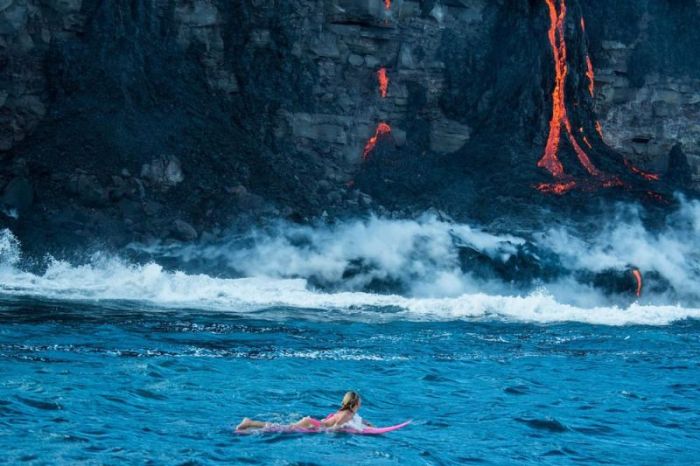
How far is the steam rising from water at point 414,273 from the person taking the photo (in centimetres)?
2602

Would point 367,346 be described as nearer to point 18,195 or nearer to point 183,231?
point 183,231

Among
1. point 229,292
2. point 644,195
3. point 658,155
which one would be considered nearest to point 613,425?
point 229,292

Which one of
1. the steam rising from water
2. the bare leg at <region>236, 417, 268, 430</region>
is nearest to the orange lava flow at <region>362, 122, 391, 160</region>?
the steam rising from water

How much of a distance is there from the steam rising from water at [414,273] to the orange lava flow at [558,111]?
252 cm

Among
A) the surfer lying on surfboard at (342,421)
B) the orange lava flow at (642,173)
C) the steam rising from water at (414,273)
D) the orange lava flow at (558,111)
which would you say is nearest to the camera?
the surfer lying on surfboard at (342,421)

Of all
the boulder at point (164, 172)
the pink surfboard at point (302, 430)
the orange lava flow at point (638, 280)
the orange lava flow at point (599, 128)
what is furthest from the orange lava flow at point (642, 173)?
the pink surfboard at point (302, 430)

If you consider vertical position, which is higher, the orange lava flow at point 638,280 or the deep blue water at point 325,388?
the orange lava flow at point 638,280

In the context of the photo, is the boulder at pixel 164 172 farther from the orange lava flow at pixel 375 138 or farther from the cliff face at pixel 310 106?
the orange lava flow at pixel 375 138

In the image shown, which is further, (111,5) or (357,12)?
(357,12)

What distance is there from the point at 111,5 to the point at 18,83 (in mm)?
3637

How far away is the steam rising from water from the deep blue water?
2.47 meters

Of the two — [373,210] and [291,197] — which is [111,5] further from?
[373,210]

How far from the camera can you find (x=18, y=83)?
30.8 m

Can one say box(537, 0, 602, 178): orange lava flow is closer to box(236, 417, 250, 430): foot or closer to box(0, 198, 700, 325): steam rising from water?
box(0, 198, 700, 325): steam rising from water
